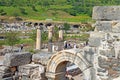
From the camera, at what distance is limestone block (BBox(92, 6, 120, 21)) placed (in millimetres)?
8555

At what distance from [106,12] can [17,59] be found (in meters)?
3.74

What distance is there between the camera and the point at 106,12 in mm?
8586

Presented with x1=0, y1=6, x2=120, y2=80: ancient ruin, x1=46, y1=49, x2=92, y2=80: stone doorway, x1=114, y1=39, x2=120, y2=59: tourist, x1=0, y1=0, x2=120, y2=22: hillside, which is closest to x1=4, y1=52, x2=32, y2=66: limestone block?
x1=0, y1=6, x2=120, y2=80: ancient ruin

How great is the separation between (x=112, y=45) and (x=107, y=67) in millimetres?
499

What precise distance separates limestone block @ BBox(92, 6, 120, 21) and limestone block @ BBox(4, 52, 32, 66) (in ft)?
10.9

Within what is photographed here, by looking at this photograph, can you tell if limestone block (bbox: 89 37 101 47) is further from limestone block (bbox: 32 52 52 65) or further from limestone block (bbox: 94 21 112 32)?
limestone block (bbox: 32 52 52 65)

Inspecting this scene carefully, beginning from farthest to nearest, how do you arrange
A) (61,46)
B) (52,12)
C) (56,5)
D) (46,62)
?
(56,5) < (52,12) < (61,46) < (46,62)

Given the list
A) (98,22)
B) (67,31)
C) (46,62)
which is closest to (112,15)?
(98,22)

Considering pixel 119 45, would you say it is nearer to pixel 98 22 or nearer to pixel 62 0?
pixel 98 22

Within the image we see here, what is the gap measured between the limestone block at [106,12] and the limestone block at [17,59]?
333 centimetres

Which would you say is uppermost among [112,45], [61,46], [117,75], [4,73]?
[112,45]

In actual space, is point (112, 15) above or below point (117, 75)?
above

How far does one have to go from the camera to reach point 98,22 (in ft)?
28.7

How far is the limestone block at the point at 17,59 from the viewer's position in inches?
419
